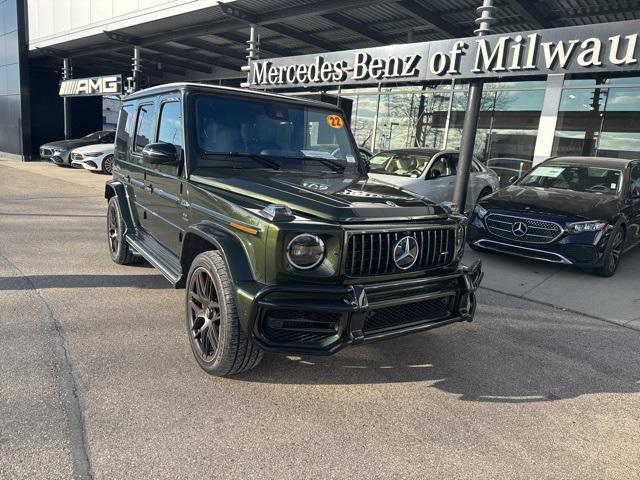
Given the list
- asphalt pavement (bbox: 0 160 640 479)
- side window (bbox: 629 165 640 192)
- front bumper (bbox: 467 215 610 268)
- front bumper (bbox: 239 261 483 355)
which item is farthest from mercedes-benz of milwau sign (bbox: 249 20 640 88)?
front bumper (bbox: 239 261 483 355)

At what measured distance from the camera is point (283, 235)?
2658 mm

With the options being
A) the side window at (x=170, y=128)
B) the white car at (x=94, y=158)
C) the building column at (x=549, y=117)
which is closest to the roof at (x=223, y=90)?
the side window at (x=170, y=128)

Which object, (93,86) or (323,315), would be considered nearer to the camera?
(323,315)

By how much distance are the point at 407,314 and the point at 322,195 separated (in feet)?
3.18

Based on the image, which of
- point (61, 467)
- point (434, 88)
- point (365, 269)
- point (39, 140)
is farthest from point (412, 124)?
point (39, 140)

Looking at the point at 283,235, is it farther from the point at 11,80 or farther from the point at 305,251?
the point at 11,80

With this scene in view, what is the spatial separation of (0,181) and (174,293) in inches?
458

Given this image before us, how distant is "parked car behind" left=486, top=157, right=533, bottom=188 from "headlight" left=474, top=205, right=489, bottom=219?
7449 mm

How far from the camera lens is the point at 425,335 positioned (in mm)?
4090

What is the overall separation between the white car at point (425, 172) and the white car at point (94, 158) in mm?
10320

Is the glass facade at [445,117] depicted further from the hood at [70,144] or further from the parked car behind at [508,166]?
the hood at [70,144]

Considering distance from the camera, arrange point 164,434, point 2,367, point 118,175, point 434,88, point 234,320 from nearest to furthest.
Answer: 1. point 164,434
2. point 234,320
3. point 2,367
4. point 118,175
5. point 434,88

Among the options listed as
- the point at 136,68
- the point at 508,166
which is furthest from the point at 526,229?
the point at 136,68

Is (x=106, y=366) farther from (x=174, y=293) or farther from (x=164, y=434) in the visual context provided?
(x=174, y=293)
